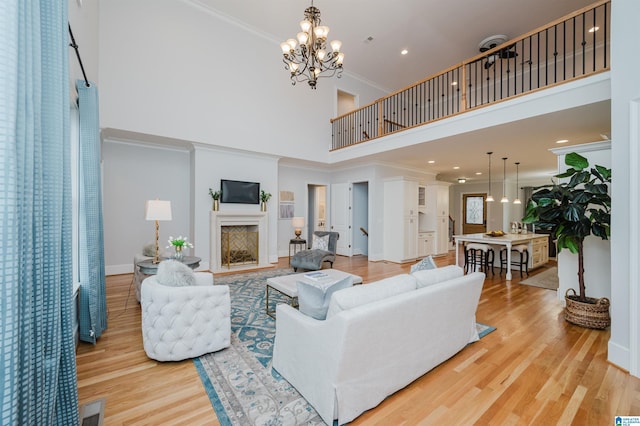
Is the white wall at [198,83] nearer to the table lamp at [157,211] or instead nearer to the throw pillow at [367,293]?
the table lamp at [157,211]

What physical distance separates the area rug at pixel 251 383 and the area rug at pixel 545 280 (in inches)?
110

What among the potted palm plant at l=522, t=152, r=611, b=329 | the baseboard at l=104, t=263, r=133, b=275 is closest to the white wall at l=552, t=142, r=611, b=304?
the potted palm plant at l=522, t=152, r=611, b=329

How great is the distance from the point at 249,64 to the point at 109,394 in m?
6.61

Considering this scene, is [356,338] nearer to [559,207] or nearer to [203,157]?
[559,207]

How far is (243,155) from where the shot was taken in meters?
6.57

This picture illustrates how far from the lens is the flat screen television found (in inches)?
244

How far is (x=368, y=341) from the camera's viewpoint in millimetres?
1710

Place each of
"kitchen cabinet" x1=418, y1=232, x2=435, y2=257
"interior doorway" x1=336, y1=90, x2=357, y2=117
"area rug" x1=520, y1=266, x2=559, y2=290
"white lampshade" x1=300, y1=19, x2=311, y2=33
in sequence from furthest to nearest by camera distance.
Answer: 1. "interior doorway" x1=336, y1=90, x2=357, y2=117
2. "kitchen cabinet" x1=418, y1=232, x2=435, y2=257
3. "area rug" x1=520, y1=266, x2=559, y2=290
4. "white lampshade" x1=300, y1=19, x2=311, y2=33

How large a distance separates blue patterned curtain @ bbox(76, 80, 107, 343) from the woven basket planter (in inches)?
215

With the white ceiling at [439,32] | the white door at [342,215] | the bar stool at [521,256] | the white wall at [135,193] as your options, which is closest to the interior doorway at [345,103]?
the white ceiling at [439,32]

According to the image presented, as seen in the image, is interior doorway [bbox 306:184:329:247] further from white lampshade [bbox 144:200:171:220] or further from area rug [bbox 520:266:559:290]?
white lampshade [bbox 144:200:171:220]

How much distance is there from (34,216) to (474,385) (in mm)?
2904

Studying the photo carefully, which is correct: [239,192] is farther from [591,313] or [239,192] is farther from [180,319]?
[591,313]

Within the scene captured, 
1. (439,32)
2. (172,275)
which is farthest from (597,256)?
(439,32)
